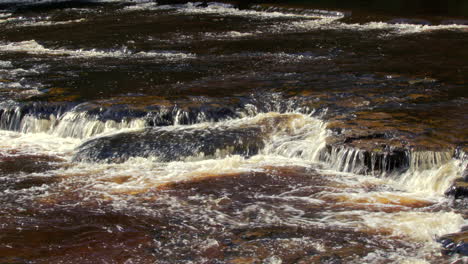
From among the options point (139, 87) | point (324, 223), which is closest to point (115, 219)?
point (324, 223)

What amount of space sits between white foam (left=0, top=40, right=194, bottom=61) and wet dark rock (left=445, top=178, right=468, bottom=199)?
854 centimetres

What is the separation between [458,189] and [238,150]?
3.01m

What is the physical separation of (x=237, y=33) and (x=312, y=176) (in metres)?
10.2

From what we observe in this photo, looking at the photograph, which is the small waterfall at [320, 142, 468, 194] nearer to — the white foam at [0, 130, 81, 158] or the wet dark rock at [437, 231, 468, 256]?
the wet dark rock at [437, 231, 468, 256]

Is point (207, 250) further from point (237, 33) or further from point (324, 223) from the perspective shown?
point (237, 33)

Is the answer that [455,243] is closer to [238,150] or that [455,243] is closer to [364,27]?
[238,150]

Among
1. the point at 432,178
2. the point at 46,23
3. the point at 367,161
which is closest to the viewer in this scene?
the point at 432,178

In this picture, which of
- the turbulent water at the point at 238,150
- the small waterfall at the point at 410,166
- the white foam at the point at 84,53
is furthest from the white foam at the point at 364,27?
the small waterfall at the point at 410,166

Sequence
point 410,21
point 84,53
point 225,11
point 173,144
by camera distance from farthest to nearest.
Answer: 1. point 225,11
2. point 410,21
3. point 84,53
4. point 173,144

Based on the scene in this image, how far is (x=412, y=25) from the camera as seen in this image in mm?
16969

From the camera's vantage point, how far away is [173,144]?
29.6ft

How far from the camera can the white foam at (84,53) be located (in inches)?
588

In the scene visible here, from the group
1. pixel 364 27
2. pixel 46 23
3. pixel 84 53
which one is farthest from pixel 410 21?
pixel 46 23

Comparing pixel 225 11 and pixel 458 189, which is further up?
pixel 225 11
